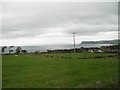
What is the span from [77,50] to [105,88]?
5918 centimetres

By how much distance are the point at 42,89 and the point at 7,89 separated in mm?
1556

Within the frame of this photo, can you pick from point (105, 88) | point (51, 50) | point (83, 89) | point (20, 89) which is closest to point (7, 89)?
point (20, 89)

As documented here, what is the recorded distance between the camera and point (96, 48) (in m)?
67.9

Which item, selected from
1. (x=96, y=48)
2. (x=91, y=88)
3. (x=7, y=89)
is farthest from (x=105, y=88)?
(x=96, y=48)

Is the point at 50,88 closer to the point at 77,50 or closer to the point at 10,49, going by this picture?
the point at 77,50

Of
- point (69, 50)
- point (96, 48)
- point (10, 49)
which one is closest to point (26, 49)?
point (10, 49)

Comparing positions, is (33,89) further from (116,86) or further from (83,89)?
(116,86)

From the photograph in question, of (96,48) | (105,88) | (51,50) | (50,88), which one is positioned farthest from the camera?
(51,50)

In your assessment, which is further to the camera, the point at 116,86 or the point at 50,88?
the point at 50,88

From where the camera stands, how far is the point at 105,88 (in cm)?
940

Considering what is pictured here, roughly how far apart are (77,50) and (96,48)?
17.2ft

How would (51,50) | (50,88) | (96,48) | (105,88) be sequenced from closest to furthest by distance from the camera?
1. (105,88)
2. (50,88)
3. (96,48)
4. (51,50)

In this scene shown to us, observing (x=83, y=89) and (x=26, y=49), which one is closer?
(x=83, y=89)

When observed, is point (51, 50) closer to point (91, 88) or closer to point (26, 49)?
point (26, 49)
